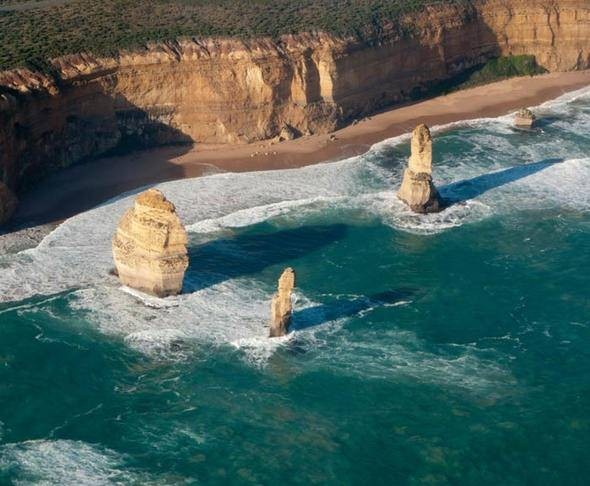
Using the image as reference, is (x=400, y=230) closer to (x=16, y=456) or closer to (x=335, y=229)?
(x=335, y=229)

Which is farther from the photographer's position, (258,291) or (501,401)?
(258,291)

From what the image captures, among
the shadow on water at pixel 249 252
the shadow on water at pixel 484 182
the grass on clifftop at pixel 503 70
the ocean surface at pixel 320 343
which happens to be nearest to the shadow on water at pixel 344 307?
the ocean surface at pixel 320 343

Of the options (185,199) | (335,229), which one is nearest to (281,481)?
(335,229)

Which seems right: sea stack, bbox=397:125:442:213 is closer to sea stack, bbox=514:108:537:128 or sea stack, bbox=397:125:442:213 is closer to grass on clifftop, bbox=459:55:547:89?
sea stack, bbox=514:108:537:128

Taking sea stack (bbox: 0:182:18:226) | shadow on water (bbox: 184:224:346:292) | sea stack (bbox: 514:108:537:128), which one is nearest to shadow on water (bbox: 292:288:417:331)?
shadow on water (bbox: 184:224:346:292)

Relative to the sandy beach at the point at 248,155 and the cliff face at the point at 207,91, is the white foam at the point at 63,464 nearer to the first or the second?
the sandy beach at the point at 248,155

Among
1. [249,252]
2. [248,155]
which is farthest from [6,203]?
[248,155]
